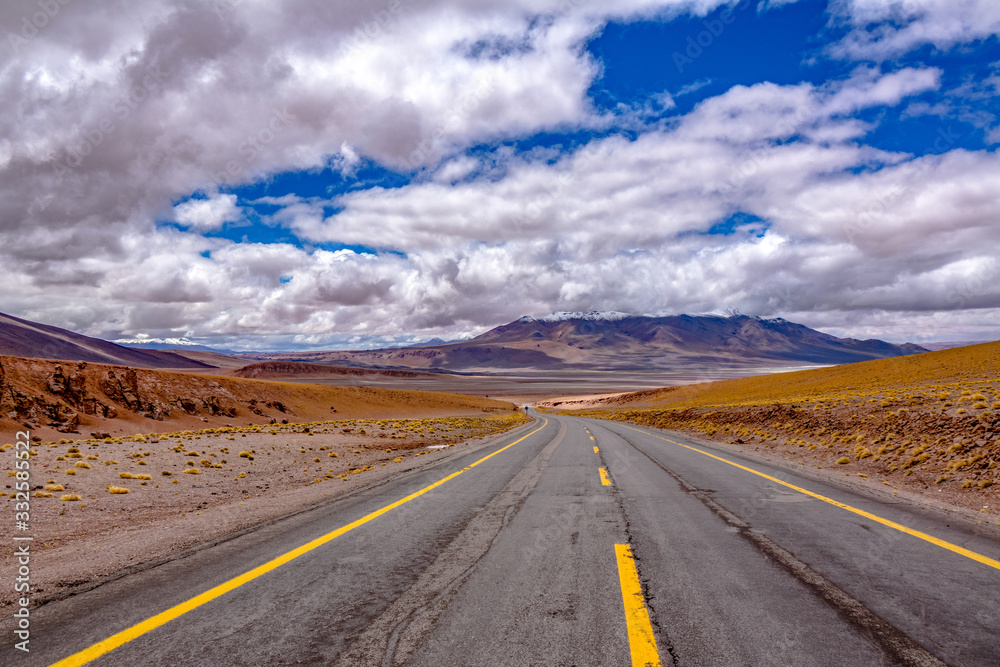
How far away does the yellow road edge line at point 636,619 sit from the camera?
3.48 meters

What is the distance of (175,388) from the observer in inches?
1729

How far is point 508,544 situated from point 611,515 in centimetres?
238

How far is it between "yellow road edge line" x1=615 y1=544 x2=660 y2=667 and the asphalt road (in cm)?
2

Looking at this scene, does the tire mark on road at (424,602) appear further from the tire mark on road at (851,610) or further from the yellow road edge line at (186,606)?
the tire mark on road at (851,610)

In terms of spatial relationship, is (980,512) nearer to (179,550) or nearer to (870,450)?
(870,450)

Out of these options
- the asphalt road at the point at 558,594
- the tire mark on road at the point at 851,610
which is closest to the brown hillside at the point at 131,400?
the asphalt road at the point at 558,594

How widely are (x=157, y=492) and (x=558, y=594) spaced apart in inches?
405

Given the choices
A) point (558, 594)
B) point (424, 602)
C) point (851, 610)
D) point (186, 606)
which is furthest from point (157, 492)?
point (851, 610)

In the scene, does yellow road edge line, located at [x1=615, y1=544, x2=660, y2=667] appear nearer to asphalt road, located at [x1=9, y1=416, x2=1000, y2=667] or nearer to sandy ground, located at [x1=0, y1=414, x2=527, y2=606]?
asphalt road, located at [x1=9, y1=416, x2=1000, y2=667]

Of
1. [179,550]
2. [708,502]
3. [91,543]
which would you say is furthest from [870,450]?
[91,543]

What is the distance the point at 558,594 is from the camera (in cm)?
470

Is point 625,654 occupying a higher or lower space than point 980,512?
higher

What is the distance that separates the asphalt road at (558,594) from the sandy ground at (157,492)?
787mm

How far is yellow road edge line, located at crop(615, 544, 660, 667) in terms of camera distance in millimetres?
3479
